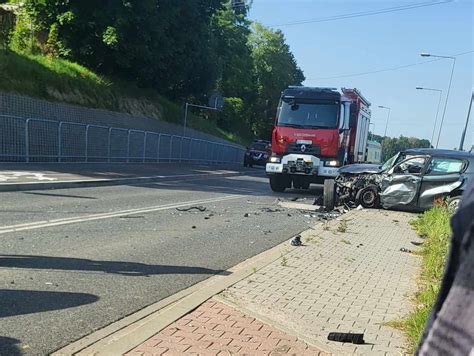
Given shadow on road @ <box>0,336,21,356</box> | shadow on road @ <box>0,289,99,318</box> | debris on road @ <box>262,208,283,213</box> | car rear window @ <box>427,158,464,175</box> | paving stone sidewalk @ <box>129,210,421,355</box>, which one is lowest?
debris on road @ <box>262,208,283,213</box>

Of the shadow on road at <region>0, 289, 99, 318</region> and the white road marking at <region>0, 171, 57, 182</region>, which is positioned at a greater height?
the shadow on road at <region>0, 289, 99, 318</region>

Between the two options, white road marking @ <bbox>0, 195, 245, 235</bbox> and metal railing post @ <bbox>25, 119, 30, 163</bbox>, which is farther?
metal railing post @ <bbox>25, 119, 30, 163</bbox>

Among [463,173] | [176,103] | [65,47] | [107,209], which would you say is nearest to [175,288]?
[107,209]

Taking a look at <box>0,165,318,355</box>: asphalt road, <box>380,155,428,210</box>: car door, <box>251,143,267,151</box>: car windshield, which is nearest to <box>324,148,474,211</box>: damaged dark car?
<box>380,155,428,210</box>: car door

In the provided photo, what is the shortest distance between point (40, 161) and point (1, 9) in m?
14.6

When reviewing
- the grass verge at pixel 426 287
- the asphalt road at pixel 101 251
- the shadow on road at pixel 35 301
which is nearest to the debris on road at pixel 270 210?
the asphalt road at pixel 101 251

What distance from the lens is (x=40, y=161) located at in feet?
58.4

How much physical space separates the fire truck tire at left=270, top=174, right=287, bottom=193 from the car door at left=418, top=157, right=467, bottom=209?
19.9 feet

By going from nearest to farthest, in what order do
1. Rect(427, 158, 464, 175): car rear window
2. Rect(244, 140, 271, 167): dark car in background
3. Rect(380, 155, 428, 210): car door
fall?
Rect(427, 158, 464, 175): car rear window
Rect(380, 155, 428, 210): car door
Rect(244, 140, 271, 167): dark car in background

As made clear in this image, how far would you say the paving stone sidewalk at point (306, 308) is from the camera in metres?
3.87

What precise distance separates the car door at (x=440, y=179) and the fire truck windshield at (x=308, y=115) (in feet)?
14.7

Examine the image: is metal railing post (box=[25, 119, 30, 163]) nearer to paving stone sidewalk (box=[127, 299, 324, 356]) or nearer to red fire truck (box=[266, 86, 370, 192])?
red fire truck (box=[266, 86, 370, 192])

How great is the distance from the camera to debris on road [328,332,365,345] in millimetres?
4055

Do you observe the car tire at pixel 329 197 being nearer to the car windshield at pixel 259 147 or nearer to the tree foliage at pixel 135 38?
the tree foliage at pixel 135 38
